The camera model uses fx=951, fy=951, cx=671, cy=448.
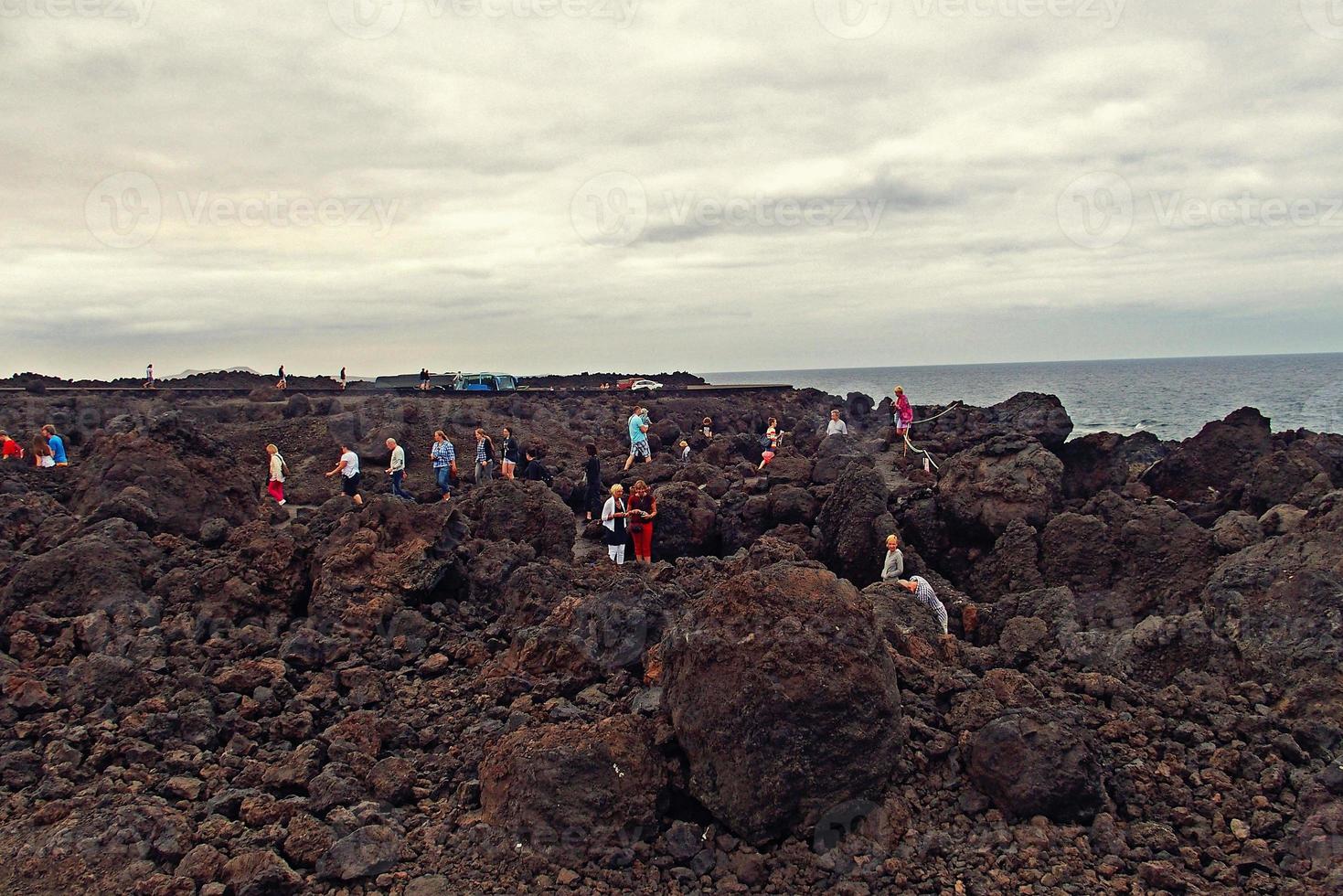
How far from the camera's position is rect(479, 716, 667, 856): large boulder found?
7.70 m

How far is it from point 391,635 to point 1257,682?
944 centimetres

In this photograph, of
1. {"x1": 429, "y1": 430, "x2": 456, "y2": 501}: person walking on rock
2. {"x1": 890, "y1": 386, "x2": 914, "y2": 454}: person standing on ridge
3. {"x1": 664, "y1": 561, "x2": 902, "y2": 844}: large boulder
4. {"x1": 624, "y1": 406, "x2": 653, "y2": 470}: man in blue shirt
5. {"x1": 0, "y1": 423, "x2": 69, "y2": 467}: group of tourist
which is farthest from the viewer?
{"x1": 890, "y1": 386, "x2": 914, "y2": 454}: person standing on ridge

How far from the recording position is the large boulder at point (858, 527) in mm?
16594

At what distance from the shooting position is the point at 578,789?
7.84m

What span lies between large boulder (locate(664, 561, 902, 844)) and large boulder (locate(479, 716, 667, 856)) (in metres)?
0.45

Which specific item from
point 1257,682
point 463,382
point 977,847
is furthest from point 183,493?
point 463,382

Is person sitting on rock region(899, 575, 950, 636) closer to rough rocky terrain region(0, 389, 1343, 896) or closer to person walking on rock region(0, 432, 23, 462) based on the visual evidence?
rough rocky terrain region(0, 389, 1343, 896)

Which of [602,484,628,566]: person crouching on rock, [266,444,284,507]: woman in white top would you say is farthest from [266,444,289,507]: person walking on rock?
[602,484,628,566]: person crouching on rock

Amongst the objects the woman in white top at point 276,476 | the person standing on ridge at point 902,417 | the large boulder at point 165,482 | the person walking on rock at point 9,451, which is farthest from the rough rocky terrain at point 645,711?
the person standing on ridge at point 902,417

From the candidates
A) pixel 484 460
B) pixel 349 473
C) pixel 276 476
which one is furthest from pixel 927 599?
pixel 276 476

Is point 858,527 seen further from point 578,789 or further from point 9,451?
point 9,451

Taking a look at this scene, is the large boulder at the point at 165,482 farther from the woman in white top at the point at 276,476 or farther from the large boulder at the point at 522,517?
the large boulder at the point at 522,517

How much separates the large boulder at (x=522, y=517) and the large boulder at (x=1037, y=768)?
9105 mm

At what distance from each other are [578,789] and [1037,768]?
3.77m
